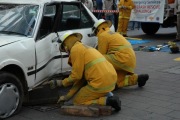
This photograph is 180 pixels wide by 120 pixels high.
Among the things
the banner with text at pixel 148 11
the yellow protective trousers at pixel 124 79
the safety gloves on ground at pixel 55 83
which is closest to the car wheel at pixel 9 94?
the safety gloves on ground at pixel 55 83

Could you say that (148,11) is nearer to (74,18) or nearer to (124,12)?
(124,12)

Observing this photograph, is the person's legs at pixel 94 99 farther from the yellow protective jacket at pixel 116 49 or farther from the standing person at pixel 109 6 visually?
the standing person at pixel 109 6

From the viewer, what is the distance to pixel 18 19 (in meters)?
5.42

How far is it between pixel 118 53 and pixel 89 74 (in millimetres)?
1318

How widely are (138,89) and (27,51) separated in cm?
236

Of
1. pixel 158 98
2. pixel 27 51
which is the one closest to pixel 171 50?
pixel 158 98

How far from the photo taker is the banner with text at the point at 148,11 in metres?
12.7

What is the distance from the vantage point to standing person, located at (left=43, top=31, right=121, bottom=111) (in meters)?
4.98

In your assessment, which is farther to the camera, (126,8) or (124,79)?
(126,8)

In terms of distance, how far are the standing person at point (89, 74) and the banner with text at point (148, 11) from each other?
810 centimetres

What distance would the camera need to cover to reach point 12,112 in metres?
4.76

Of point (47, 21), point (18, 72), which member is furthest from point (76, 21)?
point (18, 72)

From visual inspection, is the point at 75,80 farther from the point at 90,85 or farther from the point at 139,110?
the point at 139,110

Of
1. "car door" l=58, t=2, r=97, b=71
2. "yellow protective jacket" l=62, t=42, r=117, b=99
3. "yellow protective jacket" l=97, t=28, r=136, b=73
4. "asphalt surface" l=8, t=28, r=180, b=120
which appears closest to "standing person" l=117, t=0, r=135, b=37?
"asphalt surface" l=8, t=28, r=180, b=120
